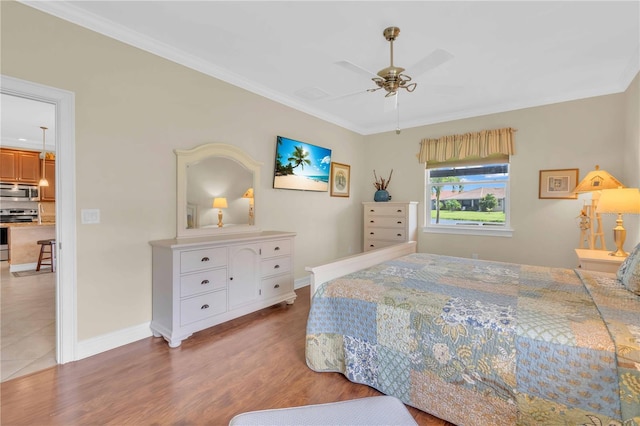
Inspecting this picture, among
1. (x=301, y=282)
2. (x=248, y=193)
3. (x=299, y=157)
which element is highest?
(x=299, y=157)

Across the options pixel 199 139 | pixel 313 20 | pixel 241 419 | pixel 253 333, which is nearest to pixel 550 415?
pixel 241 419

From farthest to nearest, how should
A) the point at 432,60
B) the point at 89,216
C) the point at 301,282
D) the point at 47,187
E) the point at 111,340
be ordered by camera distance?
the point at 47,187 → the point at 301,282 → the point at 111,340 → the point at 89,216 → the point at 432,60

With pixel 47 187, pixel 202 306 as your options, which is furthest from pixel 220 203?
pixel 47 187

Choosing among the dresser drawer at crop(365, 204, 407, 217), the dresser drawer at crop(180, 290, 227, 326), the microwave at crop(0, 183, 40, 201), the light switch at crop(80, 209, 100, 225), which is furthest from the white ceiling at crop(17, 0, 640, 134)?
the microwave at crop(0, 183, 40, 201)

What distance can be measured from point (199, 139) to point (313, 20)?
161 cm

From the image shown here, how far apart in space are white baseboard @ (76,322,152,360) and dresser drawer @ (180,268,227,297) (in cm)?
57

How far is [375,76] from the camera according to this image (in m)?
2.27

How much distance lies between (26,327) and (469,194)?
5.72 metres

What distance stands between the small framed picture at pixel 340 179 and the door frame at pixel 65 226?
3.41 metres

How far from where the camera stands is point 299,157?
13.5 ft

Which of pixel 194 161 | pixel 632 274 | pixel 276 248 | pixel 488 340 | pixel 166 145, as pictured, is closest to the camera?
pixel 488 340

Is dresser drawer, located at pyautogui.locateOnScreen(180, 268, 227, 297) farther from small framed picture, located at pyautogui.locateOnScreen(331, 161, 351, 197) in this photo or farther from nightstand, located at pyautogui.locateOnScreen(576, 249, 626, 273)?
nightstand, located at pyautogui.locateOnScreen(576, 249, 626, 273)

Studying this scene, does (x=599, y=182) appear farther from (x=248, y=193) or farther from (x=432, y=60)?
(x=248, y=193)

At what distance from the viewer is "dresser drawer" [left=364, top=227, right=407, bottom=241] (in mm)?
4661
